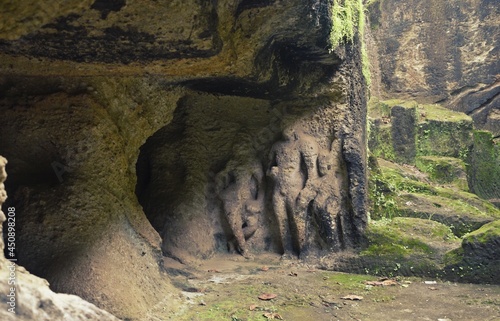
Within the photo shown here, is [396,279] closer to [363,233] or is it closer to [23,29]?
[363,233]

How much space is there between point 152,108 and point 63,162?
1.10m

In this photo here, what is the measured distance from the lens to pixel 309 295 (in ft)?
14.3

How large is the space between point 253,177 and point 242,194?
0.82 feet

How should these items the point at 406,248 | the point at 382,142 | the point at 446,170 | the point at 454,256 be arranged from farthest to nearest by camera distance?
1. the point at 382,142
2. the point at 446,170
3. the point at 406,248
4. the point at 454,256

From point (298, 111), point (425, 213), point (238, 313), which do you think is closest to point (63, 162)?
point (238, 313)

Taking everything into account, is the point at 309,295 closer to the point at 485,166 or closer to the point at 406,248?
the point at 406,248

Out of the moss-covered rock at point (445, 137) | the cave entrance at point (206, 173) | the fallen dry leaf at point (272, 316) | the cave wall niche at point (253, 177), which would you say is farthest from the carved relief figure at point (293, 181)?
the moss-covered rock at point (445, 137)

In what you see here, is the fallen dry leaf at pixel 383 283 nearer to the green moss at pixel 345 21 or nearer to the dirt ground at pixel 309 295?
the dirt ground at pixel 309 295

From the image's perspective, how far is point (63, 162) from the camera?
3.74 m

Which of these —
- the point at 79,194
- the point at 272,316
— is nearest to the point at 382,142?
the point at 272,316

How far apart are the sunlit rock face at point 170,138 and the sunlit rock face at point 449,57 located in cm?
614

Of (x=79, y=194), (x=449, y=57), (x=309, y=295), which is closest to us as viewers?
(x=79, y=194)

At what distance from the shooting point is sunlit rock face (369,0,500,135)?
1141 centimetres

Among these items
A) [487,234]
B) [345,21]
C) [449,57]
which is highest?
[345,21]
